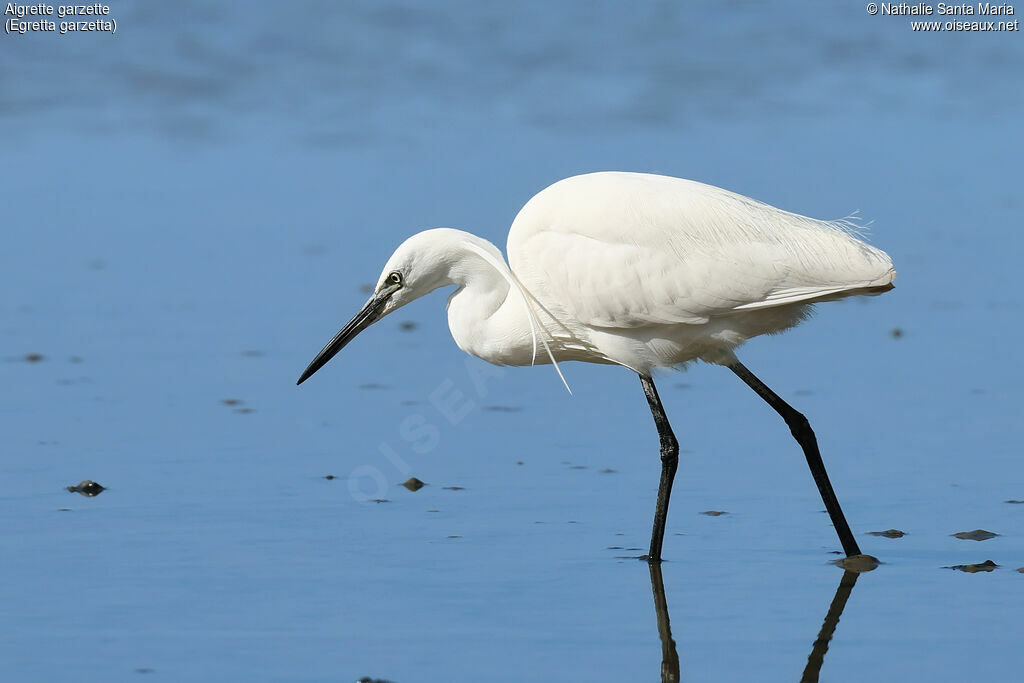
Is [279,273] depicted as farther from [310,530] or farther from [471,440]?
[310,530]

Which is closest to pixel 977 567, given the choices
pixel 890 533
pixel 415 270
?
pixel 890 533

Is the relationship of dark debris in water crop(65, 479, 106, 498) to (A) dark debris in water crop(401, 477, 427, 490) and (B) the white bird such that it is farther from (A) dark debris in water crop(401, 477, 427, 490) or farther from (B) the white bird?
(B) the white bird

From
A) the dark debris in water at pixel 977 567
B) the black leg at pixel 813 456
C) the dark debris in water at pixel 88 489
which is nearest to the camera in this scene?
the dark debris in water at pixel 977 567

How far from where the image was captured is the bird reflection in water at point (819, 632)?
4.29 metres

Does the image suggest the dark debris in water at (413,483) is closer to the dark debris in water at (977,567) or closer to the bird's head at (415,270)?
the bird's head at (415,270)

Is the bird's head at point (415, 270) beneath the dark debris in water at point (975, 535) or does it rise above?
above

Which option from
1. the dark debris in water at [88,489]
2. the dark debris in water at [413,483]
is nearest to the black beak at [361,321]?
the dark debris in water at [413,483]

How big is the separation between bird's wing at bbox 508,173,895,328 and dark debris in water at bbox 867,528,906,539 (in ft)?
2.83

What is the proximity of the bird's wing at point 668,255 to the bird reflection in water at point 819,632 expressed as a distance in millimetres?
927

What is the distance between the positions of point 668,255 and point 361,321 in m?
1.26

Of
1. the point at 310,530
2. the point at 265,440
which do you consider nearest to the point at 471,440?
the point at 265,440

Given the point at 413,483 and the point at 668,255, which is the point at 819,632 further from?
the point at 413,483

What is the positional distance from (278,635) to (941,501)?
98.9 inches

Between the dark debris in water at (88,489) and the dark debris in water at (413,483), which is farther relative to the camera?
the dark debris in water at (413,483)
